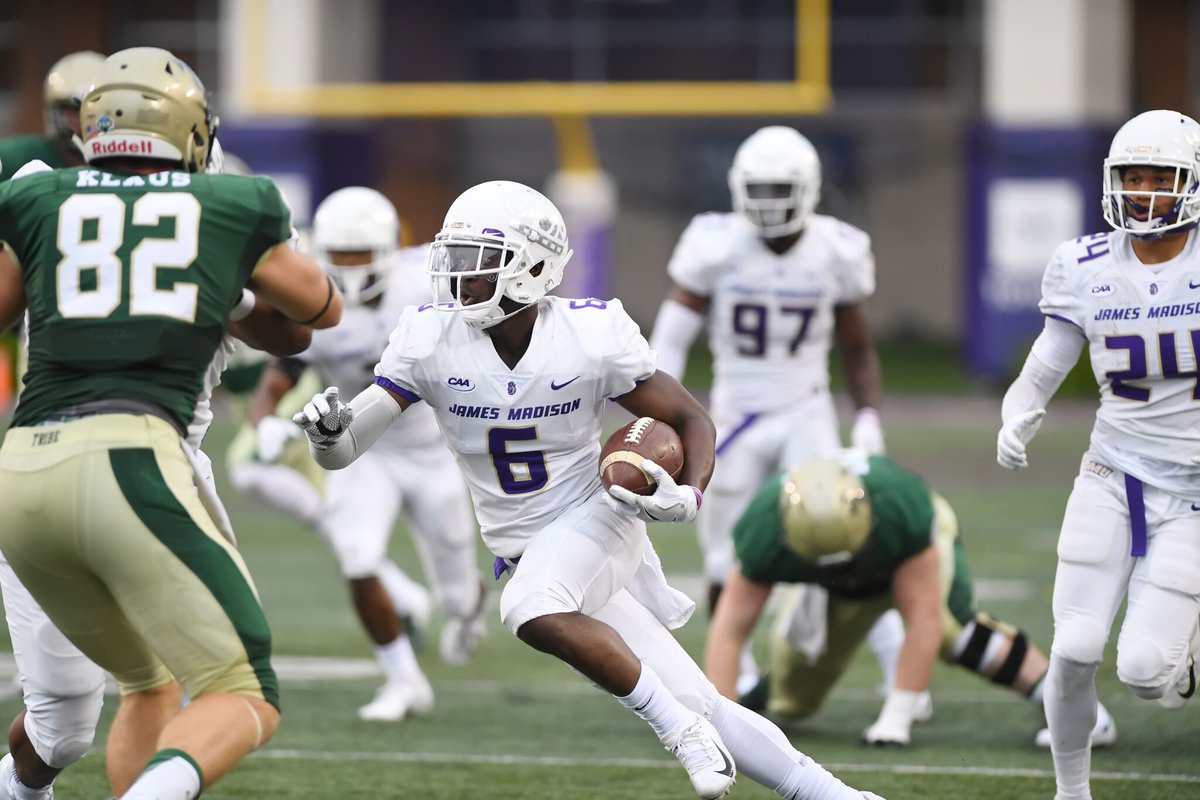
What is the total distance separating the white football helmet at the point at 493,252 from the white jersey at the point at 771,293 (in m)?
2.41

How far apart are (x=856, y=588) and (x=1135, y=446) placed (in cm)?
120

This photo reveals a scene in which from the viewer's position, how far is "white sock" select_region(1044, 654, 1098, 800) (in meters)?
4.30

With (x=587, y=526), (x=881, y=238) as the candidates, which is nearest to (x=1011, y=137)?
(x=881, y=238)

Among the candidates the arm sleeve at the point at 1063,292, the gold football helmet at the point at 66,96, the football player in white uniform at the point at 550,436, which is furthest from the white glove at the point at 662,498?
the gold football helmet at the point at 66,96

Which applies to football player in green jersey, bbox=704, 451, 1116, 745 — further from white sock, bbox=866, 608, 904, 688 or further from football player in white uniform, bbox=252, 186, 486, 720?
football player in white uniform, bbox=252, 186, 486, 720

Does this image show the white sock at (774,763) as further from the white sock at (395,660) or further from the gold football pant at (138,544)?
the white sock at (395,660)

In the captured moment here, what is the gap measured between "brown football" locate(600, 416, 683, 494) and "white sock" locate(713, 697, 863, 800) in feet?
1.85

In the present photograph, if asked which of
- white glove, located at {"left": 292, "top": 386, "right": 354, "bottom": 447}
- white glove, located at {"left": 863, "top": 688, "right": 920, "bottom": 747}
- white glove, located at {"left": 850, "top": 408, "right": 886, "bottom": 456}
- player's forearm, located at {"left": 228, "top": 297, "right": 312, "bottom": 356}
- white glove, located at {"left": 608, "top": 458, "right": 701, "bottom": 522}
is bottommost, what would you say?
white glove, located at {"left": 863, "top": 688, "right": 920, "bottom": 747}

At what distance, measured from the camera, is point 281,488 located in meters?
7.41

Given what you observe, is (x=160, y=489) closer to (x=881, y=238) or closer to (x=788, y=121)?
(x=788, y=121)

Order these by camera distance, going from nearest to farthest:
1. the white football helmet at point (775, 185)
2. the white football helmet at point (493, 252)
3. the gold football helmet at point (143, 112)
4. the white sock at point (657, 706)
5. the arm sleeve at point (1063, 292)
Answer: the gold football helmet at point (143, 112) < the white sock at point (657, 706) < the white football helmet at point (493, 252) < the arm sleeve at point (1063, 292) < the white football helmet at point (775, 185)

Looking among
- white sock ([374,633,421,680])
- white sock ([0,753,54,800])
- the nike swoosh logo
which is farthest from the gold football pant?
white sock ([374,633,421,680])

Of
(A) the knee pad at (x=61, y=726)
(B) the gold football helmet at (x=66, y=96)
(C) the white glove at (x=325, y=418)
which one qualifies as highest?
(B) the gold football helmet at (x=66, y=96)

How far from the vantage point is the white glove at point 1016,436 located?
444 cm
